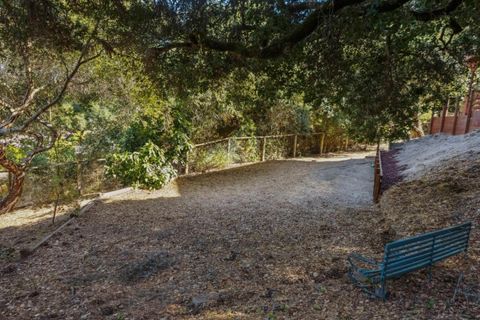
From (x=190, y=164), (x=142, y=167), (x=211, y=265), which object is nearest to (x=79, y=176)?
(x=142, y=167)

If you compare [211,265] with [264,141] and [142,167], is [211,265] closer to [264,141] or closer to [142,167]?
[142,167]

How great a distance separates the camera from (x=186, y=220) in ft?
22.6

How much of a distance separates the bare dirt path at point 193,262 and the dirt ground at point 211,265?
Answer: 0.7 inches

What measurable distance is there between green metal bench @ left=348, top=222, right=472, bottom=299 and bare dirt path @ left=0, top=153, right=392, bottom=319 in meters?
0.23

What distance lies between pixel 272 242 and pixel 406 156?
28.4 feet

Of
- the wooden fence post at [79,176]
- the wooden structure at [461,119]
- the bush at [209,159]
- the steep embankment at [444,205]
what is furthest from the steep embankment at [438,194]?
the wooden fence post at [79,176]

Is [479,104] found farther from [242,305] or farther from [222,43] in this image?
[242,305]

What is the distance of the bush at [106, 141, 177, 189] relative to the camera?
353 inches

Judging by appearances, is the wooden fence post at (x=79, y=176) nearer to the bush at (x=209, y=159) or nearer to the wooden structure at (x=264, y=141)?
the wooden structure at (x=264, y=141)

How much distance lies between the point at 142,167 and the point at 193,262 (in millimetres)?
5089

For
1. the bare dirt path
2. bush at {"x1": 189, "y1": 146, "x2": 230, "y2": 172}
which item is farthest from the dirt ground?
bush at {"x1": 189, "y1": 146, "x2": 230, "y2": 172}

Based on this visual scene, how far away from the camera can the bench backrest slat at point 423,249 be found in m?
3.14

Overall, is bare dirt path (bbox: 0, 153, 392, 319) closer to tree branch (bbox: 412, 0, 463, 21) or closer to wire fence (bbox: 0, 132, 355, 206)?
wire fence (bbox: 0, 132, 355, 206)

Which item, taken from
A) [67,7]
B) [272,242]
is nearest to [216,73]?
[67,7]
